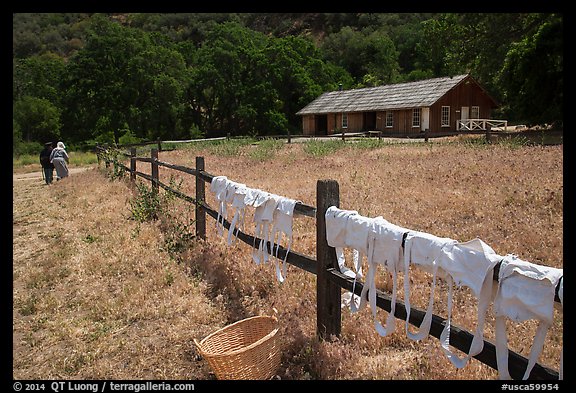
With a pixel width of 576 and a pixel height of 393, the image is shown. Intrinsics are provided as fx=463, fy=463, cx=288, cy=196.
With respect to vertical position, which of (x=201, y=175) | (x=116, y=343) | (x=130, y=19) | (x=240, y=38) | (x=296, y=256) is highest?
(x=130, y=19)

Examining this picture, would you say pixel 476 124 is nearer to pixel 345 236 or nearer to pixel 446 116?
pixel 446 116

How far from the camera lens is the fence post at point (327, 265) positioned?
3582 mm

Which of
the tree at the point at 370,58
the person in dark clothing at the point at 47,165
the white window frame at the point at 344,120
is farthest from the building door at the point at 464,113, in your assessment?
the person in dark clothing at the point at 47,165

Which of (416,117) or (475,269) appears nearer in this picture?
(475,269)

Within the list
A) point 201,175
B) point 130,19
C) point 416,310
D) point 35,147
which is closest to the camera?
point 416,310

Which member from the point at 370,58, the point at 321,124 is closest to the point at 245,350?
the point at 321,124

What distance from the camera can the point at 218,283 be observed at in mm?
5137

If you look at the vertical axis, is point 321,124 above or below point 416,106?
below

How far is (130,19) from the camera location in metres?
93.4

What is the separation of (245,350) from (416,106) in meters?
30.5

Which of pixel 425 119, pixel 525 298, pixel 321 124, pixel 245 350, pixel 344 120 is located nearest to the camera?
pixel 525 298
